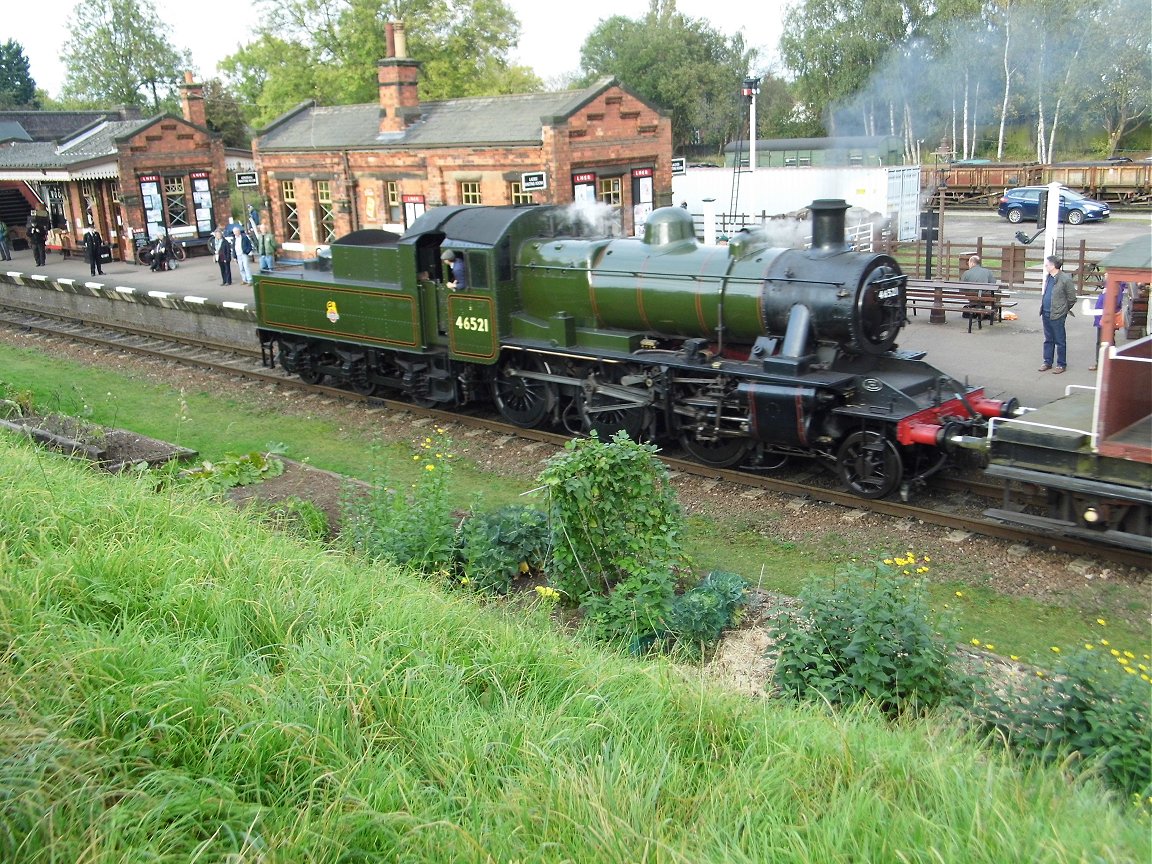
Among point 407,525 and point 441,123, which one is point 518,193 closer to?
point 441,123

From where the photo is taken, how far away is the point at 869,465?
32.5 feet

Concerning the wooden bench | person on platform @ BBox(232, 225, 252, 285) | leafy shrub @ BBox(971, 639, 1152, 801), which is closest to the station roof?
person on platform @ BBox(232, 225, 252, 285)

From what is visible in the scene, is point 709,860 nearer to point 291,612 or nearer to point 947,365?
point 291,612

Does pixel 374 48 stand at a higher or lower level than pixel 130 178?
higher

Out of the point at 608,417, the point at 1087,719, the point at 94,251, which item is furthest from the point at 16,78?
the point at 1087,719

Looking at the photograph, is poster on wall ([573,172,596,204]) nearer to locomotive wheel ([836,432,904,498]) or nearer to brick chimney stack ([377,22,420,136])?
brick chimney stack ([377,22,420,136])

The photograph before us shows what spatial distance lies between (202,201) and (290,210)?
13.7 ft

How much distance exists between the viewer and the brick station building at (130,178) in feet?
96.1

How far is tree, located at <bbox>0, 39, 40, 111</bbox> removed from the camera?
65.5 m

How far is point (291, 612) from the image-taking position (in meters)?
5.48

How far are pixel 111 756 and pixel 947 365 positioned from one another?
12869 millimetres

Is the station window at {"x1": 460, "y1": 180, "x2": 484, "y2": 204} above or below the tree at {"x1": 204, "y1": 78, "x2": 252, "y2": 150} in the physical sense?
below

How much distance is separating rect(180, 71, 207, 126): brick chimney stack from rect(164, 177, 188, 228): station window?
249 centimetres

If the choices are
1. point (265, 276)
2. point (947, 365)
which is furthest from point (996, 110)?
point (265, 276)
